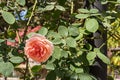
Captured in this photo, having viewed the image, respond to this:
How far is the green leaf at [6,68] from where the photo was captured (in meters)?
1.09

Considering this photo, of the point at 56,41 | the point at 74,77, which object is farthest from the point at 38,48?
the point at 74,77

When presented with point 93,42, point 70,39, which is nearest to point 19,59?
point 70,39

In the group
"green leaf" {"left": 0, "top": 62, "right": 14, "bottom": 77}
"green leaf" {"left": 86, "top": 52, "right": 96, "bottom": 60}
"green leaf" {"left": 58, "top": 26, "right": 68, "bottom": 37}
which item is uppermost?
"green leaf" {"left": 58, "top": 26, "right": 68, "bottom": 37}

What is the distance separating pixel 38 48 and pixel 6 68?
130 millimetres

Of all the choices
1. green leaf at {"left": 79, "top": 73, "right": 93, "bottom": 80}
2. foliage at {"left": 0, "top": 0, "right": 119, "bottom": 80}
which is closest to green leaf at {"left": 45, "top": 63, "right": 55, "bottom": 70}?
foliage at {"left": 0, "top": 0, "right": 119, "bottom": 80}

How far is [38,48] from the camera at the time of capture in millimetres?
1141

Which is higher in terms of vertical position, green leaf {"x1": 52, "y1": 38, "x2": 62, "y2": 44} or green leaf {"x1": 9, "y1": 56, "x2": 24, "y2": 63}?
green leaf {"x1": 52, "y1": 38, "x2": 62, "y2": 44}

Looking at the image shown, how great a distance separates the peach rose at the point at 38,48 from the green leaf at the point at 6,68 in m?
0.07

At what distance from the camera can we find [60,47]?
1208 millimetres

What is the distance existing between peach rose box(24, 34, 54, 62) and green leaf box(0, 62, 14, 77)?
7 cm

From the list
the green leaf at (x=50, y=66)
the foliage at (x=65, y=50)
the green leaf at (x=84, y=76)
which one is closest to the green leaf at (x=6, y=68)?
the foliage at (x=65, y=50)

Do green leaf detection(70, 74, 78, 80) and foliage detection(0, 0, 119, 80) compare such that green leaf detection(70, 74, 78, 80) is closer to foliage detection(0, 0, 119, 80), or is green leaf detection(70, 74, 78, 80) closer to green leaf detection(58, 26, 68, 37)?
foliage detection(0, 0, 119, 80)

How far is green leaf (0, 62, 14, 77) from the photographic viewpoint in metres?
1.09

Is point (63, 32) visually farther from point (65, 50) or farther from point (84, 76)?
point (84, 76)
